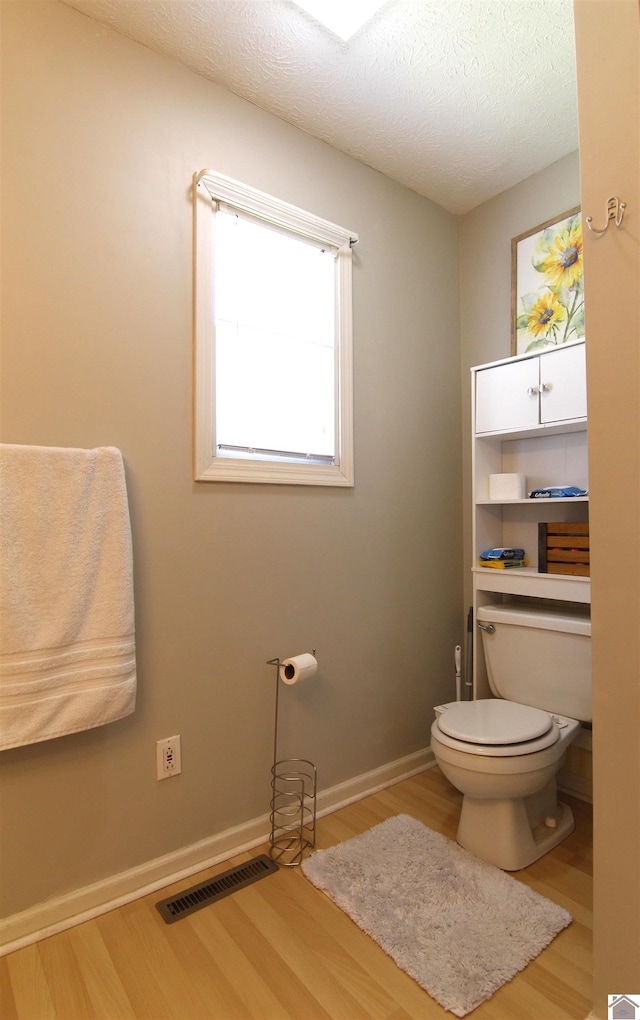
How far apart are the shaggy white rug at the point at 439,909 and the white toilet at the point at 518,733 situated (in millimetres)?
128

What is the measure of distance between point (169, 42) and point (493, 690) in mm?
2576

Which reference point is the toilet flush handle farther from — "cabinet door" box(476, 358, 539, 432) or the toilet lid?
"cabinet door" box(476, 358, 539, 432)

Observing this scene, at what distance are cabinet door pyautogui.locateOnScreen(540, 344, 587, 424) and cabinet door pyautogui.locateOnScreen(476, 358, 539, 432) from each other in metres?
0.04

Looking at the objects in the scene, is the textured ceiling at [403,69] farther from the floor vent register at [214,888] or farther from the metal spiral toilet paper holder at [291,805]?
the floor vent register at [214,888]

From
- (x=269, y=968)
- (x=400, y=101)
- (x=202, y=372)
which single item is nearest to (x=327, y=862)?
(x=269, y=968)

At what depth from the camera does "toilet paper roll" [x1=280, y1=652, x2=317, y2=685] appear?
178 cm

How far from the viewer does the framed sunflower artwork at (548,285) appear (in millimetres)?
2125

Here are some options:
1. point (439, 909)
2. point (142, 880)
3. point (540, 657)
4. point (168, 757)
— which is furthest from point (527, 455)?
point (142, 880)

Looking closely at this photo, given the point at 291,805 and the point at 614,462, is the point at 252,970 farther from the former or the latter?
the point at 614,462

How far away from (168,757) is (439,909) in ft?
2.97

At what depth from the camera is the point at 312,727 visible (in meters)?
2.00

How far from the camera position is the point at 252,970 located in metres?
1.32

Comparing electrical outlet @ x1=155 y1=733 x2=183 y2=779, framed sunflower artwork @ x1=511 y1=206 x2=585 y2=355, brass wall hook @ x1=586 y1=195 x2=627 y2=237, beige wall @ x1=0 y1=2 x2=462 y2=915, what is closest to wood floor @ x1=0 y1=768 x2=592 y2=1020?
beige wall @ x1=0 y1=2 x2=462 y2=915

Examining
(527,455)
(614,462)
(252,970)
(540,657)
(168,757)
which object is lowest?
(252,970)
